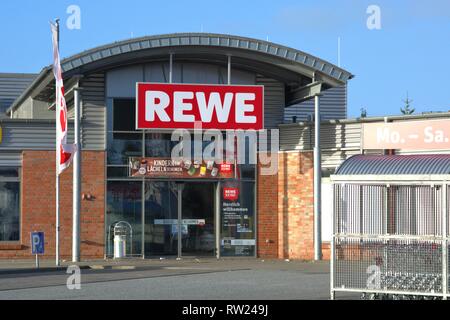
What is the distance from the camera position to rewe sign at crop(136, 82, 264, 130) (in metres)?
28.3

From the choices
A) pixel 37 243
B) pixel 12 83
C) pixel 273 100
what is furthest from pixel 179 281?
pixel 12 83

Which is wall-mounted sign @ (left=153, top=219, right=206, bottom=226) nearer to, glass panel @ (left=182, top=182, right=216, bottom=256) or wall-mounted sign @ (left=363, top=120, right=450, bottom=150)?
glass panel @ (left=182, top=182, right=216, bottom=256)

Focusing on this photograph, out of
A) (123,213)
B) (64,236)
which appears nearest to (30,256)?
(64,236)

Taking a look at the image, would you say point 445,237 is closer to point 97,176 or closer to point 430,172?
point 430,172

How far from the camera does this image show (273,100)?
102 feet

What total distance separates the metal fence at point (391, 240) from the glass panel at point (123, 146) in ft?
45.4

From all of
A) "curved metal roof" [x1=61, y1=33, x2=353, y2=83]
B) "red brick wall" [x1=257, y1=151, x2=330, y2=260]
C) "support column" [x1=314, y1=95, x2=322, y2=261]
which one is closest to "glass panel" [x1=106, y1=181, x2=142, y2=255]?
"red brick wall" [x1=257, y1=151, x2=330, y2=260]

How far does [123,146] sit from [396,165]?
1435 cm

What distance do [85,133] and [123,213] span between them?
2841 mm

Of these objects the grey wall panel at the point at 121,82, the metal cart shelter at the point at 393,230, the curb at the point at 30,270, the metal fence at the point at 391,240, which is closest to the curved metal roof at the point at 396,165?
the metal cart shelter at the point at 393,230

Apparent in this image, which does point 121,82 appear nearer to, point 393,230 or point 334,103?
point 393,230

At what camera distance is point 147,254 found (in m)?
29.6

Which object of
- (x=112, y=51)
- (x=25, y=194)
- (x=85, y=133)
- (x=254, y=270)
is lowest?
(x=254, y=270)

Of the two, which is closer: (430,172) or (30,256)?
(430,172)
